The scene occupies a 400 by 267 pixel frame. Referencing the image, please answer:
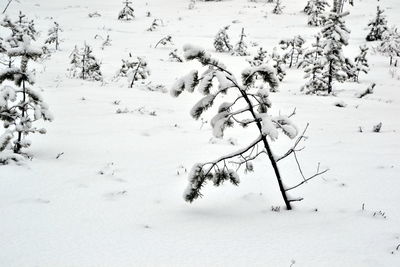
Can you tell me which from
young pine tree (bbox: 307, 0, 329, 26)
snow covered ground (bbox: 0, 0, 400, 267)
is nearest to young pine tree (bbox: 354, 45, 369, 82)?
snow covered ground (bbox: 0, 0, 400, 267)

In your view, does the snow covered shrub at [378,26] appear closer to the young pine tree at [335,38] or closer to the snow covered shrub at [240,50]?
the snow covered shrub at [240,50]

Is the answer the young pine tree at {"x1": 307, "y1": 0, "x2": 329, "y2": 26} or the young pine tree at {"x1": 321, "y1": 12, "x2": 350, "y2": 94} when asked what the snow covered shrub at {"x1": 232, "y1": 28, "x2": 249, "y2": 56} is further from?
the young pine tree at {"x1": 307, "y1": 0, "x2": 329, "y2": 26}

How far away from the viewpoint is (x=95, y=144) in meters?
6.34

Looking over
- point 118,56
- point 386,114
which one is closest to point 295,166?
point 386,114

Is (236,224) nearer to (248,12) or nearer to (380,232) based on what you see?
(380,232)

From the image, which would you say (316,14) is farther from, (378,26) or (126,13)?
(126,13)

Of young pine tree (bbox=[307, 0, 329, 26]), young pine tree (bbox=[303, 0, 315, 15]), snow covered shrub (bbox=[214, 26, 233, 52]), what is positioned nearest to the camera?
snow covered shrub (bbox=[214, 26, 233, 52])

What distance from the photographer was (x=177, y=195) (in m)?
4.60

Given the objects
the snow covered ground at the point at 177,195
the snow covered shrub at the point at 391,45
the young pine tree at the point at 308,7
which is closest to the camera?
the snow covered ground at the point at 177,195

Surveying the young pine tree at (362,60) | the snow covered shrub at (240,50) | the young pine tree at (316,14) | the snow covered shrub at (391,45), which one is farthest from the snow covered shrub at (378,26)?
the snow covered shrub at (240,50)

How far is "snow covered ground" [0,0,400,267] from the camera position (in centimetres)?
320

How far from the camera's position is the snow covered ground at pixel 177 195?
10.5 feet

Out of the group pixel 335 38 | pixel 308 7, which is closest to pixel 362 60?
pixel 335 38

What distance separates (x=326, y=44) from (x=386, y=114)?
3.64m
